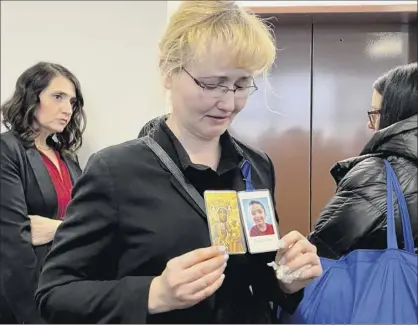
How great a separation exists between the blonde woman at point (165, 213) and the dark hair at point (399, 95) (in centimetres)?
31

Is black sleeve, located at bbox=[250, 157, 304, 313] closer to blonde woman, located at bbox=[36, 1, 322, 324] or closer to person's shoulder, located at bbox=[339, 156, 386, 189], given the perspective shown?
blonde woman, located at bbox=[36, 1, 322, 324]

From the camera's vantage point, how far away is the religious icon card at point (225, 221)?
1.51ft

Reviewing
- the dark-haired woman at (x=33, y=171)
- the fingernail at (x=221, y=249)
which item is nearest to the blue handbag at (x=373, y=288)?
the fingernail at (x=221, y=249)

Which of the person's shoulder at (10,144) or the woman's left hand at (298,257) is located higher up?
the person's shoulder at (10,144)

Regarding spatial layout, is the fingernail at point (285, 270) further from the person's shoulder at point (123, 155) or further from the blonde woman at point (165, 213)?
the person's shoulder at point (123, 155)

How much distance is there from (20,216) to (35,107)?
0.19m

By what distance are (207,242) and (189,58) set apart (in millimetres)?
186

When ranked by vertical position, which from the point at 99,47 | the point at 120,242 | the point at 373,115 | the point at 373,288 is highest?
the point at 99,47

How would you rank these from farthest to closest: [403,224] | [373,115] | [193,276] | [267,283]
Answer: [373,115] < [403,224] < [267,283] < [193,276]

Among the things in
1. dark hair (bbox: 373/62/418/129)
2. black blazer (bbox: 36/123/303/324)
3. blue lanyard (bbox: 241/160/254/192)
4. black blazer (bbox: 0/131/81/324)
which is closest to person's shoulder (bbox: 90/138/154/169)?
black blazer (bbox: 36/123/303/324)

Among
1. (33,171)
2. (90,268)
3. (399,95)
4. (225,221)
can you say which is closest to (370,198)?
(399,95)

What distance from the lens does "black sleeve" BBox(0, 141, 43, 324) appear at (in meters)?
0.78

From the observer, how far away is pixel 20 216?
31.4 inches

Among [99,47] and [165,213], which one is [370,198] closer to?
[165,213]
